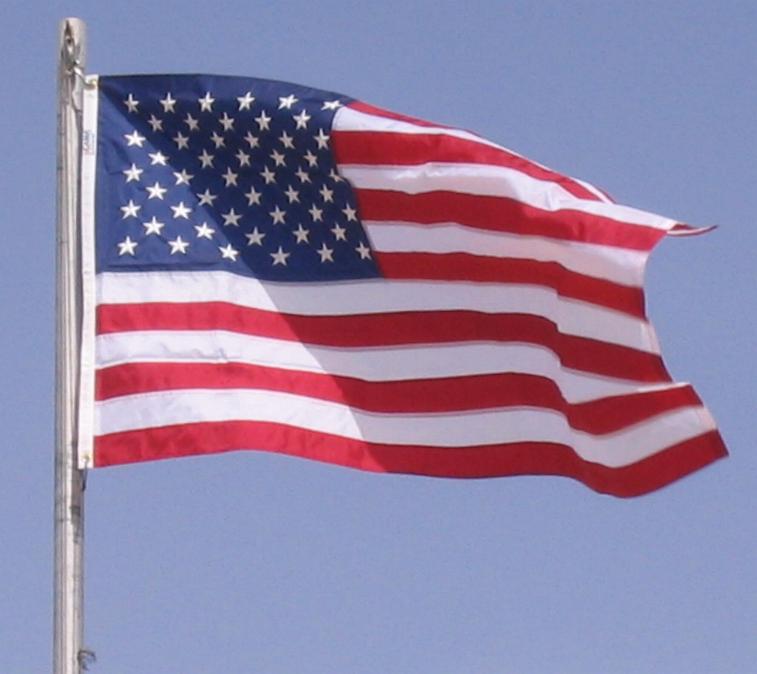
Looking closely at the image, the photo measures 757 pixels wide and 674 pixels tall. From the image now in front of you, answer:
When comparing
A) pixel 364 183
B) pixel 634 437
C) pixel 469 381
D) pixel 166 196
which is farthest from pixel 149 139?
pixel 634 437

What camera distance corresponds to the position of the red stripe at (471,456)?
56.5 feet

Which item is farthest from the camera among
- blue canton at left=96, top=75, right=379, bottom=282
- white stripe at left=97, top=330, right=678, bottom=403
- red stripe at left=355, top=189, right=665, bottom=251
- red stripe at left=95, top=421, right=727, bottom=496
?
blue canton at left=96, top=75, right=379, bottom=282

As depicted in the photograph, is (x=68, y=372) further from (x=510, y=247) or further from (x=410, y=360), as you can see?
(x=510, y=247)

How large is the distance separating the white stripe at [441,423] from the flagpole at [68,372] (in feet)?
2.66

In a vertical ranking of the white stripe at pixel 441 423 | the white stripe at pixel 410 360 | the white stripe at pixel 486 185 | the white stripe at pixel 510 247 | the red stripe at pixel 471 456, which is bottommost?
the red stripe at pixel 471 456

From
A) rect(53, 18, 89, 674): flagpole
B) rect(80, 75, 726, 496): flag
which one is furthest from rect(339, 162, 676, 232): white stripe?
rect(53, 18, 89, 674): flagpole

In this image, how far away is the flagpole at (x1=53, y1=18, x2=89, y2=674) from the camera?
15688 millimetres

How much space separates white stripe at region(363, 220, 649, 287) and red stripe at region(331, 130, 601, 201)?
0.51 meters

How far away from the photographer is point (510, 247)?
1812 centimetres

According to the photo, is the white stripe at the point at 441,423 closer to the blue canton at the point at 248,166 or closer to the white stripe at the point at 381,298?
the white stripe at the point at 381,298

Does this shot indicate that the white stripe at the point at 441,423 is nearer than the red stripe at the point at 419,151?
Yes

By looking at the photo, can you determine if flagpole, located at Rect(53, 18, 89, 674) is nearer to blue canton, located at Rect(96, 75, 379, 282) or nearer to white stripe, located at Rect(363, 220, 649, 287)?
blue canton, located at Rect(96, 75, 379, 282)

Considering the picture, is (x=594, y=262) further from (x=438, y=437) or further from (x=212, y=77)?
(x=212, y=77)

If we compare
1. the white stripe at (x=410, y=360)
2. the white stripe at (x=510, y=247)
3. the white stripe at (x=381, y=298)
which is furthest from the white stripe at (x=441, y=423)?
the white stripe at (x=510, y=247)
